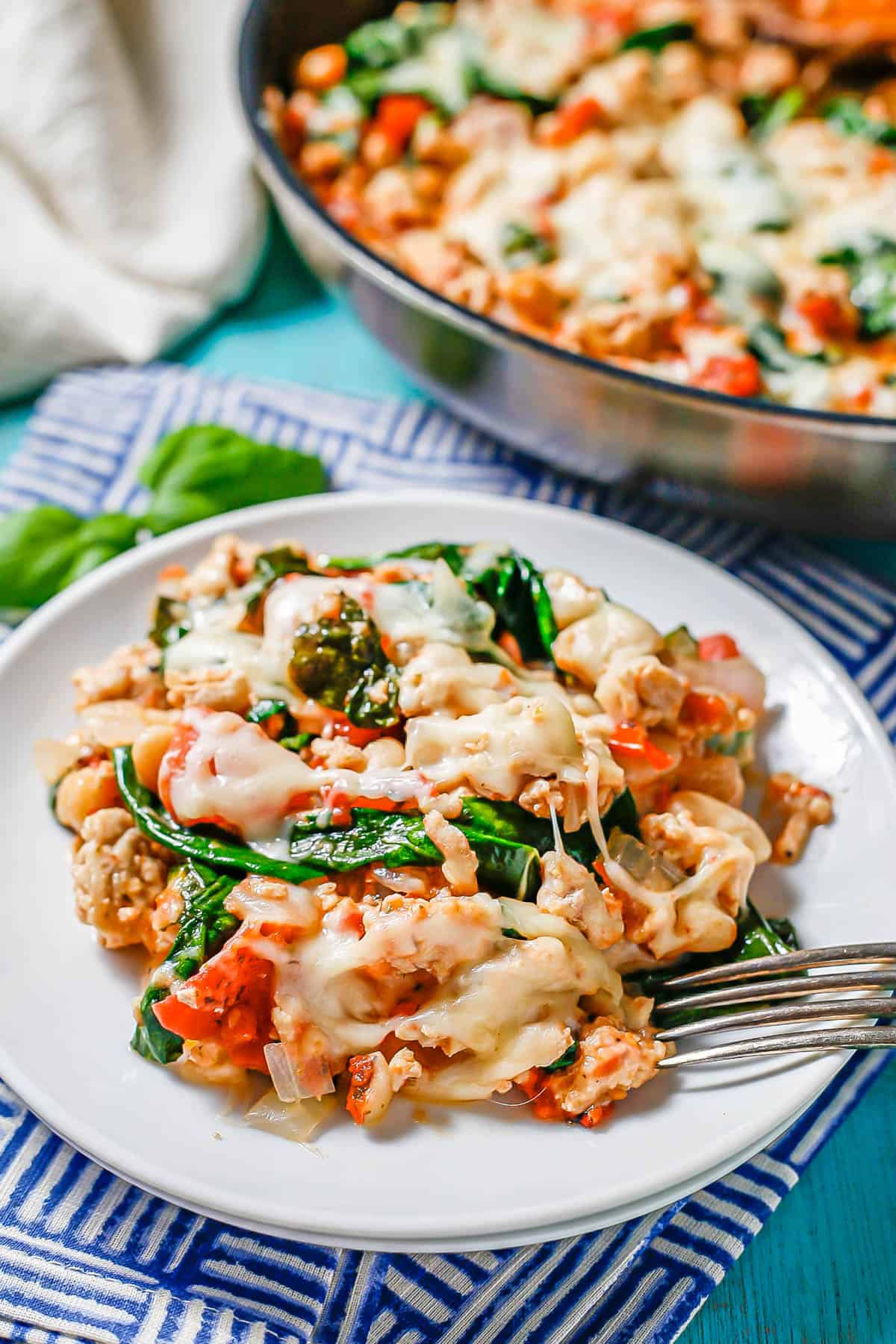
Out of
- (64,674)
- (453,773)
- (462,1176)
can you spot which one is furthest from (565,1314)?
(64,674)

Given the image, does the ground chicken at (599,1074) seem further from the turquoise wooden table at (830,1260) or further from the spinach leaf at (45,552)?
the spinach leaf at (45,552)

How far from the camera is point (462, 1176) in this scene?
167 centimetres

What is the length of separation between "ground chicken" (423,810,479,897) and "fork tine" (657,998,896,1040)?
1.19ft

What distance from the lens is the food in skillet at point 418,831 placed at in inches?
68.6

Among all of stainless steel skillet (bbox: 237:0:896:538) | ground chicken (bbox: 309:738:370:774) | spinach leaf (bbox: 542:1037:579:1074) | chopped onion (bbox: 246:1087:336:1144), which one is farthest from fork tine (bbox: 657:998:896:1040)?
stainless steel skillet (bbox: 237:0:896:538)

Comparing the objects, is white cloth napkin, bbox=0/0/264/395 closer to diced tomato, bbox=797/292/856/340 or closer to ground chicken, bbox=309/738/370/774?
diced tomato, bbox=797/292/856/340

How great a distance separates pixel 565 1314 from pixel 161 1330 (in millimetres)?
555

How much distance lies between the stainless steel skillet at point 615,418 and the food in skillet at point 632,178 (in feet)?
1.02

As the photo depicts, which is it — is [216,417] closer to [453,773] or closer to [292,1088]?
[453,773]

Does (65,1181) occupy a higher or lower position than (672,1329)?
higher

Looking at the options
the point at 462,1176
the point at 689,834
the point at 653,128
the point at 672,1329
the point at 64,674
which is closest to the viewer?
the point at 462,1176

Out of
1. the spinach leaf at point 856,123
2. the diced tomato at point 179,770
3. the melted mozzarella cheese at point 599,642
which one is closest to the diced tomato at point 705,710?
the melted mozzarella cheese at point 599,642

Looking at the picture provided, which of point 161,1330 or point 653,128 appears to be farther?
point 653,128

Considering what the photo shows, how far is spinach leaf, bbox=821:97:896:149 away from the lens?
357 centimetres
